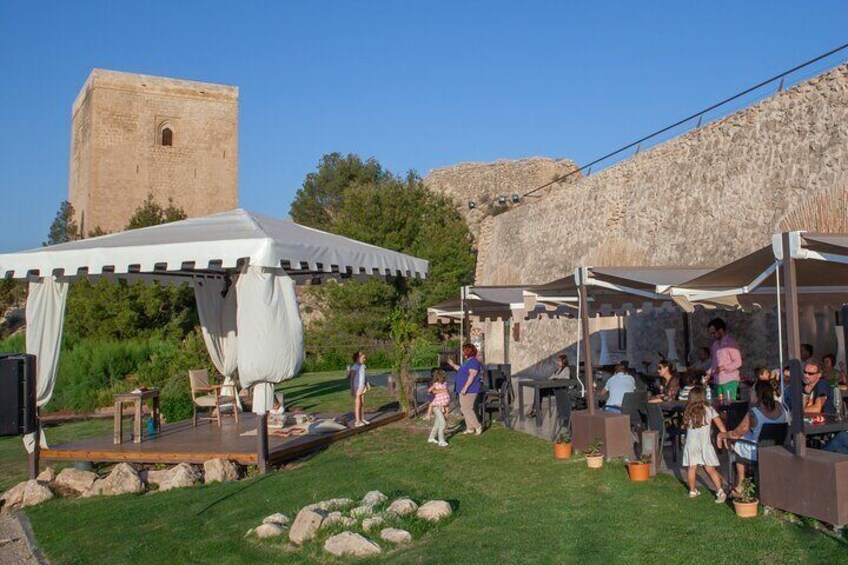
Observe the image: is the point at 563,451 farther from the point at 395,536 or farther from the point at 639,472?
the point at 395,536

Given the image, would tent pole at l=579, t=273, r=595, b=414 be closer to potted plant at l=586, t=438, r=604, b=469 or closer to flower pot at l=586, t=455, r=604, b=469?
potted plant at l=586, t=438, r=604, b=469

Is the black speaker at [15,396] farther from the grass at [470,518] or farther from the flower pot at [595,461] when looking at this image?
the flower pot at [595,461]

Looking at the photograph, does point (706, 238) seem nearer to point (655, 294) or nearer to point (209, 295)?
point (655, 294)

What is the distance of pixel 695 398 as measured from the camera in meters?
6.39

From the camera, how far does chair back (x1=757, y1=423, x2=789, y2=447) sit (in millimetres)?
5852

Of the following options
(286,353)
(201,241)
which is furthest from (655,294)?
(201,241)

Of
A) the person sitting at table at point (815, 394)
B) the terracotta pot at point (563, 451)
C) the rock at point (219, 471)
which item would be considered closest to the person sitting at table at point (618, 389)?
the terracotta pot at point (563, 451)

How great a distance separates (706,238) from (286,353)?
8.50 m

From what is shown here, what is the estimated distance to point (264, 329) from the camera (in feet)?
26.9

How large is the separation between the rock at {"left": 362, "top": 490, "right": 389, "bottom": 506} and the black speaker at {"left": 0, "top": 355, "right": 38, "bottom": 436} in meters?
2.57

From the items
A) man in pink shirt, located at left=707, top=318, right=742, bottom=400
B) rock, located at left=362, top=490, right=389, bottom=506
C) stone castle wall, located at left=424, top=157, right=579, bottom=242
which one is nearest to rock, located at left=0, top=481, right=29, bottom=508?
rock, located at left=362, top=490, right=389, bottom=506

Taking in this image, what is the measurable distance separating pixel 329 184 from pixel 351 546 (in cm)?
3926

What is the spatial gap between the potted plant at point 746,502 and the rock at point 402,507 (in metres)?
2.34

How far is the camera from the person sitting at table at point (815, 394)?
743 centimetres
